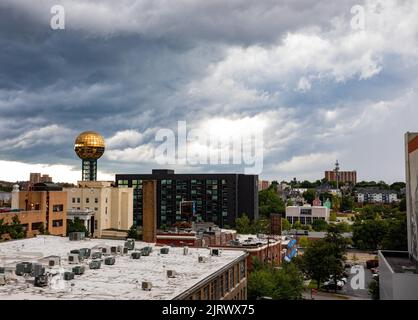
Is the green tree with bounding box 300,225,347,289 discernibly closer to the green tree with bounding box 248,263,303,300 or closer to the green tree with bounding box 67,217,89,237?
the green tree with bounding box 248,263,303,300

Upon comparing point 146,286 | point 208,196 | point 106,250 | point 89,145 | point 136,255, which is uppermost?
point 89,145

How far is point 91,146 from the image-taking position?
7781 centimetres

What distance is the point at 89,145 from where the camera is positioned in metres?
77.8

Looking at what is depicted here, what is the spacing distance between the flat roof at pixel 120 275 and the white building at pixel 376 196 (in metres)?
140

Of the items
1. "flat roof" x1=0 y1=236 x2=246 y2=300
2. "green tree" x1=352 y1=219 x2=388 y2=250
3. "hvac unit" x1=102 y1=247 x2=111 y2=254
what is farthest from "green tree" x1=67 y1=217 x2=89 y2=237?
"green tree" x1=352 y1=219 x2=388 y2=250

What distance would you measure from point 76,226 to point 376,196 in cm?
12807

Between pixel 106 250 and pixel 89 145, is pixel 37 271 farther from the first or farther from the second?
pixel 89 145

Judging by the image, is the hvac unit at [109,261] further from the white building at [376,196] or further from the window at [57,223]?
the white building at [376,196]

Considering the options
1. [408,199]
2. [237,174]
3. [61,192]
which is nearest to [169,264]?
[408,199]

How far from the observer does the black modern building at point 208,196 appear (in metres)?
95.6

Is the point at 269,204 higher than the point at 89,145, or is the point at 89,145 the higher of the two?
the point at 89,145

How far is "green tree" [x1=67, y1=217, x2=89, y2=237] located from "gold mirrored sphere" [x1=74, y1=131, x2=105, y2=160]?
60.2ft

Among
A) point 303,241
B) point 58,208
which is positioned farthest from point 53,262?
point 303,241
